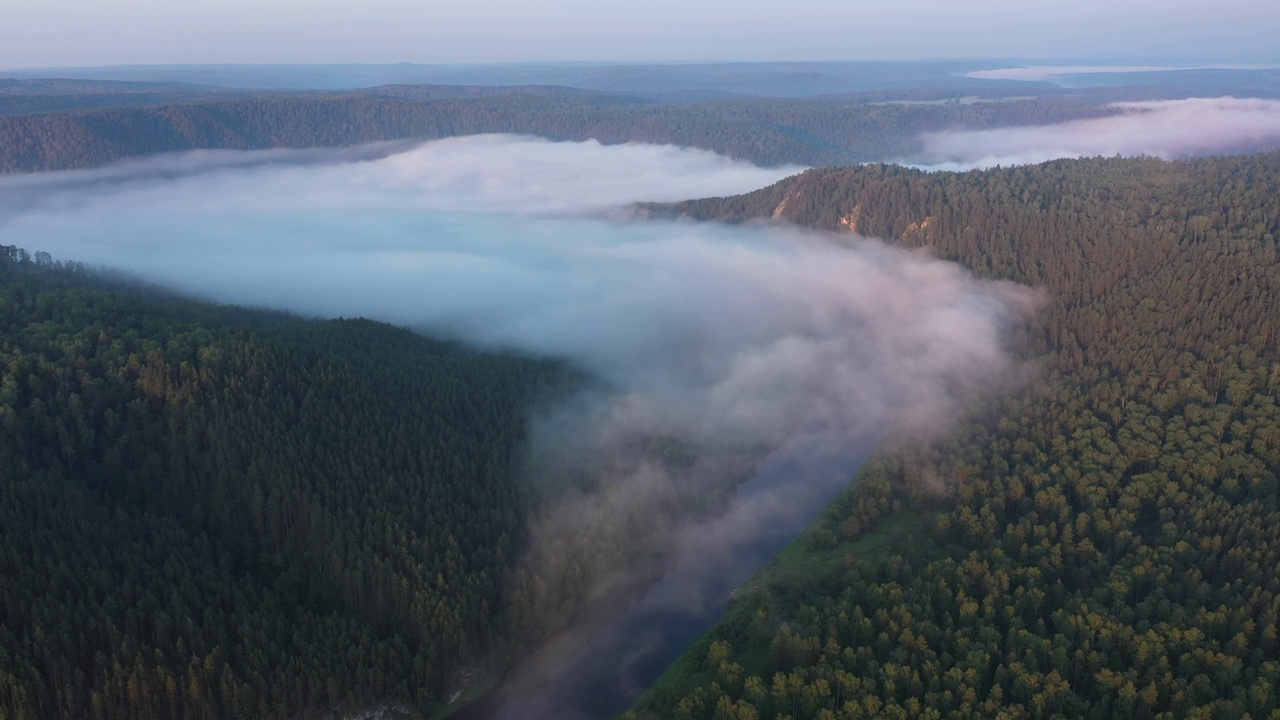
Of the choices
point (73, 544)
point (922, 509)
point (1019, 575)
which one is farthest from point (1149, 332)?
point (73, 544)

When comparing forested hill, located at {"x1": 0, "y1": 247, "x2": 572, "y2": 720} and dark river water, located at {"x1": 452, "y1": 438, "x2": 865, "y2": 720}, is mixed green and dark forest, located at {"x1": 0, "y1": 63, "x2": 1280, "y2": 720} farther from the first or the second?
dark river water, located at {"x1": 452, "y1": 438, "x2": 865, "y2": 720}

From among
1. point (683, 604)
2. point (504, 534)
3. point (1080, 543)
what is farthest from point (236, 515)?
point (1080, 543)

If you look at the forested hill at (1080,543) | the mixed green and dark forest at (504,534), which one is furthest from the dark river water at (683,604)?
the forested hill at (1080,543)

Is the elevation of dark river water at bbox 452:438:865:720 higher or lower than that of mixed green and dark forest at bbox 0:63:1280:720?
lower

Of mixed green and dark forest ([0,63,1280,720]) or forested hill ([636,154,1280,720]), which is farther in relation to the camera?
mixed green and dark forest ([0,63,1280,720])

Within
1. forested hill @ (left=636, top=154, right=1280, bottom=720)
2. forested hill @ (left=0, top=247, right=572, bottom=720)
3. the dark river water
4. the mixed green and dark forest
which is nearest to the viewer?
forested hill @ (left=636, top=154, right=1280, bottom=720)

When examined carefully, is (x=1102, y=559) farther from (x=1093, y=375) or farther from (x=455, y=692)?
(x=455, y=692)

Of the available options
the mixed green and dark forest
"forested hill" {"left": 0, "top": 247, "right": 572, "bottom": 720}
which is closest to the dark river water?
the mixed green and dark forest

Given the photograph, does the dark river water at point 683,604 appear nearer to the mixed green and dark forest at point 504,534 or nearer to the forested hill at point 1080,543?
the mixed green and dark forest at point 504,534
